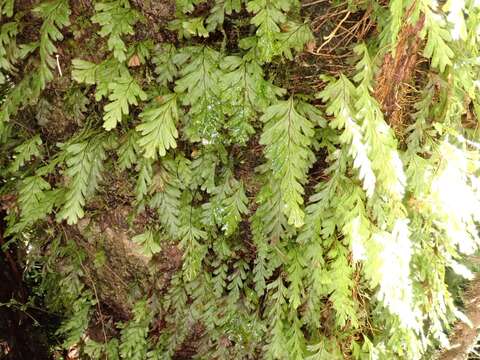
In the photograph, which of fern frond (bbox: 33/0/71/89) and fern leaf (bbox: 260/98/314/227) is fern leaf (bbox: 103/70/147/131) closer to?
fern frond (bbox: 33/0/71/89)

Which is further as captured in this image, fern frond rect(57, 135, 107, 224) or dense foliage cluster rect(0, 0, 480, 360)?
fern frond rect(57, 135, 107, 224)

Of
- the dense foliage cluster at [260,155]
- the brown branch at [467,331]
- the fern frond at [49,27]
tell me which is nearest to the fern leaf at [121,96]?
the dense foliage cluster at [260,155]

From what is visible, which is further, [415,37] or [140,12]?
[140,12]

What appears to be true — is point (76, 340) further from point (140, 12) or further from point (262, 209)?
point (140, 12)

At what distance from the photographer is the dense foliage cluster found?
1.86 m

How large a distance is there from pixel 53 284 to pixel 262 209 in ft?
5.15

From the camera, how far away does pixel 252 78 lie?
1.89 meters

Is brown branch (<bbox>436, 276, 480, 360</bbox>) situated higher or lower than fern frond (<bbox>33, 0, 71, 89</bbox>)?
lower

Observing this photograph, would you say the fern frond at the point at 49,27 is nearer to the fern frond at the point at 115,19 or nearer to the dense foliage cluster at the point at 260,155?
the dense foliage cluster at the point at 260,155

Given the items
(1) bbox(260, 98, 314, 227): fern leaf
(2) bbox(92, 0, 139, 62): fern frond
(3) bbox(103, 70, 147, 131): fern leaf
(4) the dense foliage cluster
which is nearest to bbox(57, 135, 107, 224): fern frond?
(4) the dense foliage cluster

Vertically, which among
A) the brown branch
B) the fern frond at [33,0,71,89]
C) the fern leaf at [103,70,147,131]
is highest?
the fern frond at [33,0,71,89]

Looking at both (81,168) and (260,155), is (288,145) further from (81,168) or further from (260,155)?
(81,168)

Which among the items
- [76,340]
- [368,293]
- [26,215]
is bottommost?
[76,340]

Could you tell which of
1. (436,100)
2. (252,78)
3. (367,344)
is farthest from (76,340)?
(436,100)
